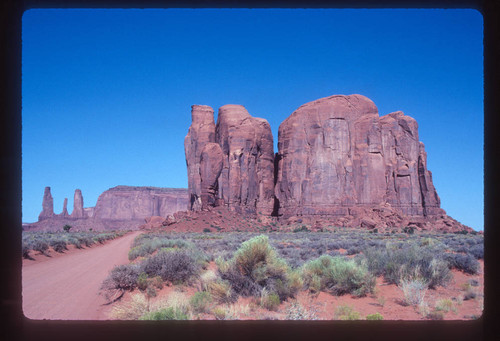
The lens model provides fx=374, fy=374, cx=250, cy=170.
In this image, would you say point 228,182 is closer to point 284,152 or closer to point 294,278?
point 284,152

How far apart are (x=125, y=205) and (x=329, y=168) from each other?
108 m

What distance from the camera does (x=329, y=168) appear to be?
60.6 metres

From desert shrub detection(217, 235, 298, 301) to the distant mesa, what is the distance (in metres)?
133

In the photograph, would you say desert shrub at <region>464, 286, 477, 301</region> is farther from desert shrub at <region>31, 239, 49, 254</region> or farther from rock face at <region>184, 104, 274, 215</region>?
rock face at <region>184, 104, 274, 215</region>

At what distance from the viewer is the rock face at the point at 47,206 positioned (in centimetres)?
13600

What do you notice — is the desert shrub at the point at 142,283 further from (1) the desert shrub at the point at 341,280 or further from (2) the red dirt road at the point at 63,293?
(1) the desert shrub at the point at 341,280

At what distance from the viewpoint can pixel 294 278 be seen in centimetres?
882

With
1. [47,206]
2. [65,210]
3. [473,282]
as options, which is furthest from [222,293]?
[65,210]

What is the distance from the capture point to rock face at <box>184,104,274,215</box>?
59938 millimetres

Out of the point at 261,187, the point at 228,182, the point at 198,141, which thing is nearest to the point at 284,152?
the point at 261,187

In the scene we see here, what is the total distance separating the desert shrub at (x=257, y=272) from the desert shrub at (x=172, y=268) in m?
1.19

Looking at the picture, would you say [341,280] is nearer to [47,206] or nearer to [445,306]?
[445,306]

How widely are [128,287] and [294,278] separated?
4101 millimetres

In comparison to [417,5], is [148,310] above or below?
below
